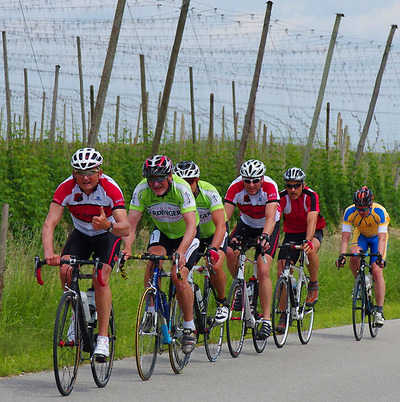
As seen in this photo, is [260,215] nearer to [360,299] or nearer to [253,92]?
[360,299]

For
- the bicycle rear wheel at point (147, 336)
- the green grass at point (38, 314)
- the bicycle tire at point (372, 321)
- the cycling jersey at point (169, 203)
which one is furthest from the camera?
the bicycle tire at point (372, 321)

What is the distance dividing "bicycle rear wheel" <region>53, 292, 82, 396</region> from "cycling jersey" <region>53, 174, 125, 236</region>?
84 centimetres

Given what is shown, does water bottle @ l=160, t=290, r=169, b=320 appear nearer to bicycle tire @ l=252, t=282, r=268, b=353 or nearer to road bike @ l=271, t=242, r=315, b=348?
bicycle tire @ l=252, t=282, r=268, b=353

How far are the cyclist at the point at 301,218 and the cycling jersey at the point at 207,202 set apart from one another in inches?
55.9

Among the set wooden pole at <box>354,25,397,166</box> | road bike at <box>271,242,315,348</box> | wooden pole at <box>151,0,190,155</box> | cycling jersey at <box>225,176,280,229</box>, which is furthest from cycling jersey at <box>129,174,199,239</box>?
wooden pole at <box>354,25,397,166</box>

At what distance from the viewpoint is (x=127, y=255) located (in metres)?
7.96

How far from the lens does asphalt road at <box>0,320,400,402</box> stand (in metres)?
7.28

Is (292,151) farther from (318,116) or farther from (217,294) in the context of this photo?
(217,294)

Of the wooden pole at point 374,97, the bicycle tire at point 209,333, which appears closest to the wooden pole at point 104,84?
the bicycle tire at point 209,333

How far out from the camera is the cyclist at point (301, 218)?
1112 centimetres

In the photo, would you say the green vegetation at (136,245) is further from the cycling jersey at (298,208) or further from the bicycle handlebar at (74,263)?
the cycling jersey at (298,208)

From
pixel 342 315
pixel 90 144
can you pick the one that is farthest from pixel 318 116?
pixel 342 315

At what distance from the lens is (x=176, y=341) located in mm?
8484

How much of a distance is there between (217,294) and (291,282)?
1.53 m
